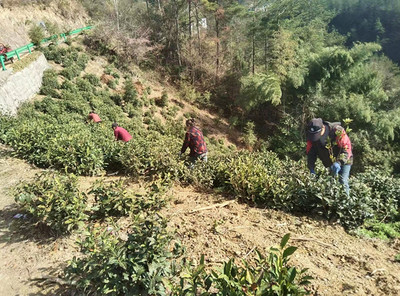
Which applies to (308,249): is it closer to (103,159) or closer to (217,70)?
(103,159)

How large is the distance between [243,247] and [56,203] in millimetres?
2260

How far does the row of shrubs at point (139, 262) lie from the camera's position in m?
1.81

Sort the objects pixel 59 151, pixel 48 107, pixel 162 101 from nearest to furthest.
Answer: pixel 59 151, pixel 48 107, pixel 162 101

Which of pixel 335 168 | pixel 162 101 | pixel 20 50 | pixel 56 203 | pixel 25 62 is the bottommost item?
pixel 162 101

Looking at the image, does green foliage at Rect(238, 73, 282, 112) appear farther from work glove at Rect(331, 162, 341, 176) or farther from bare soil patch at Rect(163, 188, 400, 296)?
bare soil patch at Rect(163, 188, 400, 296)

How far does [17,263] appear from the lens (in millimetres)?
3021

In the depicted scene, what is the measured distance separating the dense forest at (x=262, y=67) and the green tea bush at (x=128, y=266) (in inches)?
528

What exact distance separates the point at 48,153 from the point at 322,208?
4827mm

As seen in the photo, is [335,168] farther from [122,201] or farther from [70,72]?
[70,72]

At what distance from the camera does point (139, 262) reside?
2.17 meters

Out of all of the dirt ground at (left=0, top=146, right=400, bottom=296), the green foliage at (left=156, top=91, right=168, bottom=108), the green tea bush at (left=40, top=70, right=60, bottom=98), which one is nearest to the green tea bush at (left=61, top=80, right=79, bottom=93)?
the green tea bush at (left=40, top=70, right=60, bottom=98)

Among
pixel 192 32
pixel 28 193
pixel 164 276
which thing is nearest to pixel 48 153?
pixel 28 193

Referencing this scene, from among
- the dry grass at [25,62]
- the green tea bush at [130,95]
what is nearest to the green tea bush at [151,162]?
the dry grass at [25,62]

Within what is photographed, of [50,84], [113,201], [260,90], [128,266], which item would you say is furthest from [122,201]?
[260,90]
